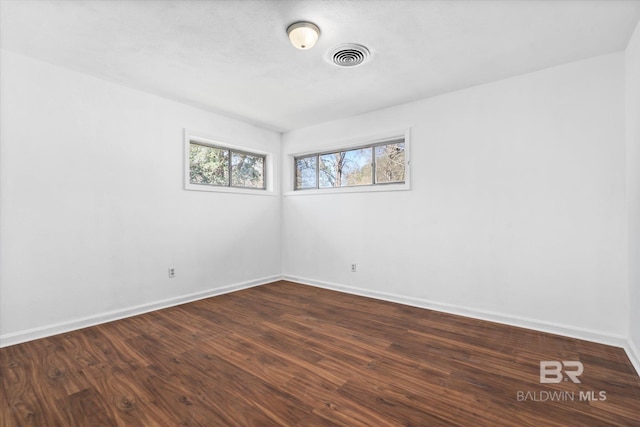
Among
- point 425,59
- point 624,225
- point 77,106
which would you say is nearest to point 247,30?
point 425,59

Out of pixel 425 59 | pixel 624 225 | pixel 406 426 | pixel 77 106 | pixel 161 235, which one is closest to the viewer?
pixel 406 426

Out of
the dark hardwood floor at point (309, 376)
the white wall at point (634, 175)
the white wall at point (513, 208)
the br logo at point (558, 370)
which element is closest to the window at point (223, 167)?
the white wall at point (513, 208)

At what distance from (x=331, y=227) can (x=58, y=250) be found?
3.12 m

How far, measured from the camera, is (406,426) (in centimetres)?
153

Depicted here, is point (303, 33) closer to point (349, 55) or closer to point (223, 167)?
point (349, 55)

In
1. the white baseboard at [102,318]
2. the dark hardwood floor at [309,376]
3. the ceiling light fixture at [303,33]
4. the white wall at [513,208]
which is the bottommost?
the dark hardwood floor at [309,376]

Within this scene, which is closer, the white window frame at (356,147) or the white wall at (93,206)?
the white wall at (93,206)

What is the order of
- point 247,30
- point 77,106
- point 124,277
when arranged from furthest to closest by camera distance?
point 124,277 → point 77,106 → point 247,30

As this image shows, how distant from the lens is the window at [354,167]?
3.97m

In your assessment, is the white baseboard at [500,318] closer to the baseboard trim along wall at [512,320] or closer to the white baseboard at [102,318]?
the baseboard trim along wall at [512,320]

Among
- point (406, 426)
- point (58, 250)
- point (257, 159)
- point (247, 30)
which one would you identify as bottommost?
point (406, 426)

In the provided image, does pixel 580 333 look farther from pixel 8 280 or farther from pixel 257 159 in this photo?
pixel 8 280

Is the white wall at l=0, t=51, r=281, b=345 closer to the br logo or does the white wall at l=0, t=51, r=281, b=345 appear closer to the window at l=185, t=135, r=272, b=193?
the window at l=185, t=135, r=272, b=193

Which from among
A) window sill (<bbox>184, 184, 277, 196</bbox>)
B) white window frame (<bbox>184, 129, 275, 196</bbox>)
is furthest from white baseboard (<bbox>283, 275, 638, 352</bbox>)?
white window frame (<bbox>184, 129, 275, 196</bbox>)
